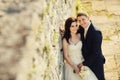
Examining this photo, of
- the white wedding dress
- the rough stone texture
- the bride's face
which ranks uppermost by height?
the rough stone texture

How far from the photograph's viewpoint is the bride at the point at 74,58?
4633 mm

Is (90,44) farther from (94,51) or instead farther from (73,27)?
Result: (73,27)

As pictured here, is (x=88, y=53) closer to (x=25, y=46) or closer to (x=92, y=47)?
(x=92, y=47)

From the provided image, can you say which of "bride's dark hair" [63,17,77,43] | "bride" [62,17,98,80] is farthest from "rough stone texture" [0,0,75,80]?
"bride" [62,17,98,80]

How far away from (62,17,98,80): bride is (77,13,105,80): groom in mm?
63

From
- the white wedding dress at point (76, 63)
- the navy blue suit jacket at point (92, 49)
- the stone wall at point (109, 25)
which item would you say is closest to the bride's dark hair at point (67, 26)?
the white wedding dress at point (76, 63)

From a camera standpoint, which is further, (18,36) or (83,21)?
(83,21)

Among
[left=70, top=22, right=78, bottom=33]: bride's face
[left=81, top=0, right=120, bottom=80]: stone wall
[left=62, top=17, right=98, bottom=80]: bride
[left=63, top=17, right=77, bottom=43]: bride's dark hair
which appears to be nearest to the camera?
[left=63, top=17, right=77, bottom=43]: bride's dark hair

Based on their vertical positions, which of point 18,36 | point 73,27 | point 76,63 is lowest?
point 76,63

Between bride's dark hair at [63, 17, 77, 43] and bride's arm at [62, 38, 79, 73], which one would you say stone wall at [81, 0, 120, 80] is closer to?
bride's arm at [62, 38, 79, 73]

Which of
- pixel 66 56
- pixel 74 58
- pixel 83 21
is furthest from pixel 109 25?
pixel 66 56

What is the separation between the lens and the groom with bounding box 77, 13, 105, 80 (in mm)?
4762

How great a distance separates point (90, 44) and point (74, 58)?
0.30m

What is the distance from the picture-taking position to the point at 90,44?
4.76 m
